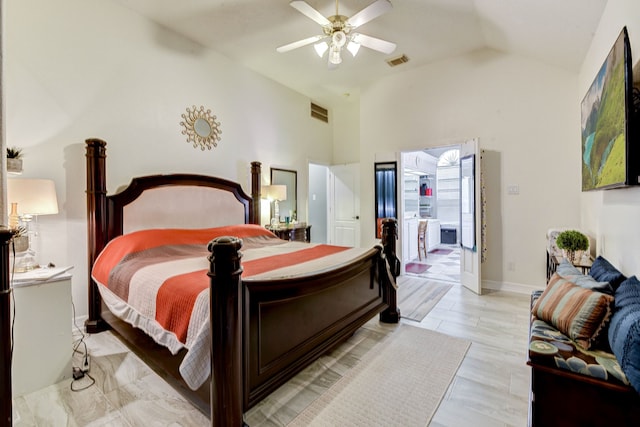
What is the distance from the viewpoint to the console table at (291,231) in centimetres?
451

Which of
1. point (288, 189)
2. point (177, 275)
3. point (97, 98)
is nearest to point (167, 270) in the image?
point (177, 275)

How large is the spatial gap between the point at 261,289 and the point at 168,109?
9.68 ft

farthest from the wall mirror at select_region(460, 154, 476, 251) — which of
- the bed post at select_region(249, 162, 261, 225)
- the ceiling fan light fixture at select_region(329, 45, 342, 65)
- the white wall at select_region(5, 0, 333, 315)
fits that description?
the white wall at select_region(5, 0, 333, 315)

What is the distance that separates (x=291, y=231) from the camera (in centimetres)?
467

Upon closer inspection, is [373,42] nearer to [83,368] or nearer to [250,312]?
[250,312]

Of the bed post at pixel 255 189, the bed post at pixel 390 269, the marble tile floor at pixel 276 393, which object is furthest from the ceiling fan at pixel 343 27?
the marble tile floor at pixel 276 393

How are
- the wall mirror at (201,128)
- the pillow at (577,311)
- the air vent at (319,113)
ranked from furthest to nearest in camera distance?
the air vent at (319,113) < the wall mirror at (201,128) < the pillow at (577,311)

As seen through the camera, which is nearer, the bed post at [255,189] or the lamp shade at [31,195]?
the lamp shade at [31,195]

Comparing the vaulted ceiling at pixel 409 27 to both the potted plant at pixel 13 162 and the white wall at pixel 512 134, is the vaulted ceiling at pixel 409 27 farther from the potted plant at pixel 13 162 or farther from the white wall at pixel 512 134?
the potted plant at pixel 13 162

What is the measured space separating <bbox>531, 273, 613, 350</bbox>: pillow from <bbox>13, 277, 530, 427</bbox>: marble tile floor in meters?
0.55

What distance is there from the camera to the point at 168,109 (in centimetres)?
352

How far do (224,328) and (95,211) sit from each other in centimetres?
224

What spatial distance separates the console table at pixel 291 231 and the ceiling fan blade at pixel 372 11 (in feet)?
9.44

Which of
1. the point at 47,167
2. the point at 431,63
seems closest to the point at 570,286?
the point at 431,63
